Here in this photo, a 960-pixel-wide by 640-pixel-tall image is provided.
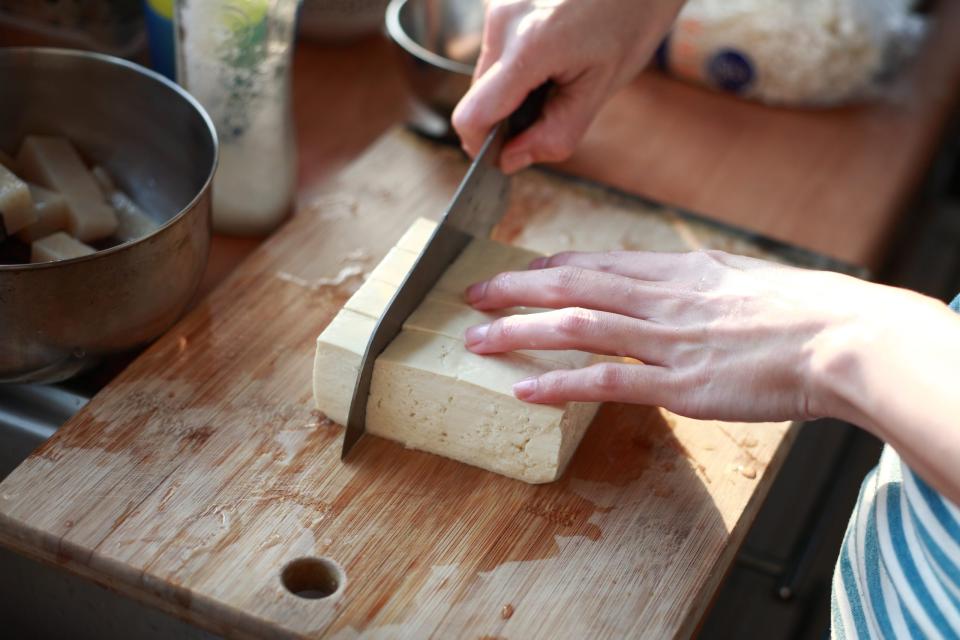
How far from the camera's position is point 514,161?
1.40 meters

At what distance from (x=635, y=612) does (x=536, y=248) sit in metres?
0.63

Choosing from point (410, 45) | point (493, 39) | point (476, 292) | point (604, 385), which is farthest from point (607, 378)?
point (410, 45)

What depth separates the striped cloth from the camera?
0.88m

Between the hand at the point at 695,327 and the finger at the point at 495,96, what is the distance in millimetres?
241

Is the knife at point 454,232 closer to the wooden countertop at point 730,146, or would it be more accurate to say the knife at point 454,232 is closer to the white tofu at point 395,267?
the white tofu at point 395,267

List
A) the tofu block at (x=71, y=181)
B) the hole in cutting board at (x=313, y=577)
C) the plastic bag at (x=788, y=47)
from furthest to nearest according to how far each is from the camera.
→ the plastic bag at (x=788, y=47) → the tofu block at (x=71, y=181) → the hole in cutting board at (x=313, y=577)

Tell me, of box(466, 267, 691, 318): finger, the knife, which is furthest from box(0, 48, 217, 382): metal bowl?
box(466, 267, 691, 318): finger

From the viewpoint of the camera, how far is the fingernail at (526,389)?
110 cm

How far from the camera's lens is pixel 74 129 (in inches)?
54.2

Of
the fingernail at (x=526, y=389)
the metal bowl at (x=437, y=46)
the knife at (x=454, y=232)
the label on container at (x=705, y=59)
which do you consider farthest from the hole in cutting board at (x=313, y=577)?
the label on container at (x=705, y=59)

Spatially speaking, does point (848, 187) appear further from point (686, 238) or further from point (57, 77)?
point (57, 77)

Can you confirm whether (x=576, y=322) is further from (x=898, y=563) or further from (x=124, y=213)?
(x=124, y=213)

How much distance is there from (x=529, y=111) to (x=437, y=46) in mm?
497

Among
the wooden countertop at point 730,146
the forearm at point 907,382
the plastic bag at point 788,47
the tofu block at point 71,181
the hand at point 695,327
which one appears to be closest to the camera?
the forearm at point 907,382
